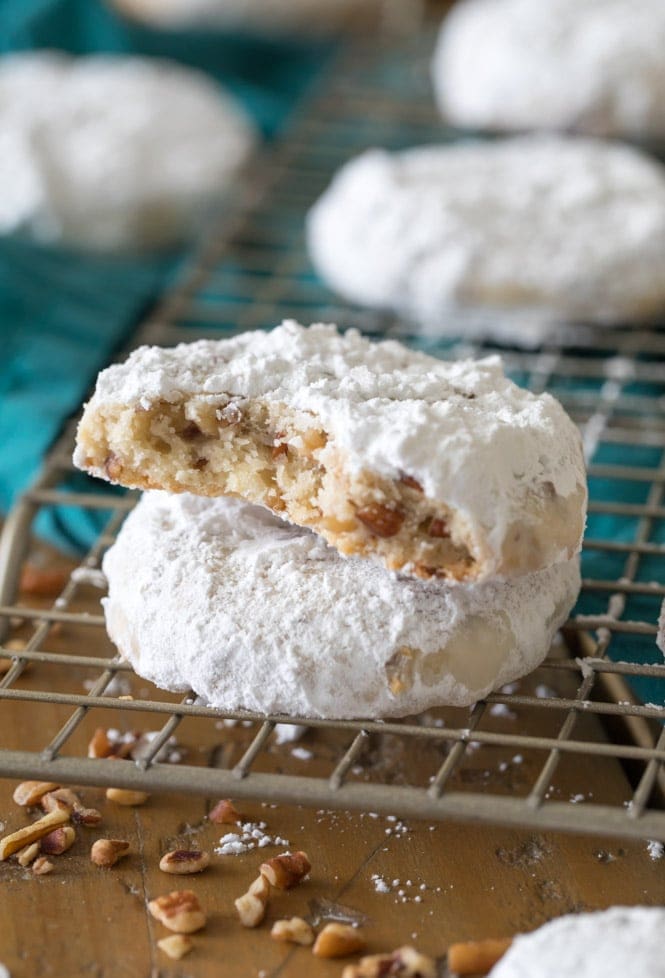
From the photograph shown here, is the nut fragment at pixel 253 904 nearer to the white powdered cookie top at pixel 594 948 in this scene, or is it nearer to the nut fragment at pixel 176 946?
the nut fragment at pixel 176 946

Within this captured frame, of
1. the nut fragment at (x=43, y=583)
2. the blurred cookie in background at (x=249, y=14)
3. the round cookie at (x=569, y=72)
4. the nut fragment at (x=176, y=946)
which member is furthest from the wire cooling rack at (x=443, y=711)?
the blurred cookie in background at (x=249, y=14)

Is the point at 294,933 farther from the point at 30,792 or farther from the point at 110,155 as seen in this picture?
the point at 110,155

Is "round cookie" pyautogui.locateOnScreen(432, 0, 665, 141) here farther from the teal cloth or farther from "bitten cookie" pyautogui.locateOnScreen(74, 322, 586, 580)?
"bitten cookie" pyautogui.locateOnScreen(74, 322, 586, 580)

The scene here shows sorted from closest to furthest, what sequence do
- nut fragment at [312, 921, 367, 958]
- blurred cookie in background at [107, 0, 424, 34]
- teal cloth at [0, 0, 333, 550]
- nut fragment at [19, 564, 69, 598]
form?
nut fragment at [312, 921, 367, 958] → nut fragment at [19, 564, 69, 598] → teal cloth at [0, 0, 333, 550] → blurred cookie in background at [107, 0, 424, 34]

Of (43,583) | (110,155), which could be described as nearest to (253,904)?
(43,583)

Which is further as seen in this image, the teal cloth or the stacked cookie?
the teal cloth

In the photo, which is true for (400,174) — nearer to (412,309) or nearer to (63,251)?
(412,309)

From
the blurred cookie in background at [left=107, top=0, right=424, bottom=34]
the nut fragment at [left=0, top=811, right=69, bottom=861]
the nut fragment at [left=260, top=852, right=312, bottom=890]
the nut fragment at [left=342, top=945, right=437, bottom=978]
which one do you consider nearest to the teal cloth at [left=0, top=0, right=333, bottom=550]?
the blurred cookie in background at [left=107, top=0, right=424, bottom=34]
